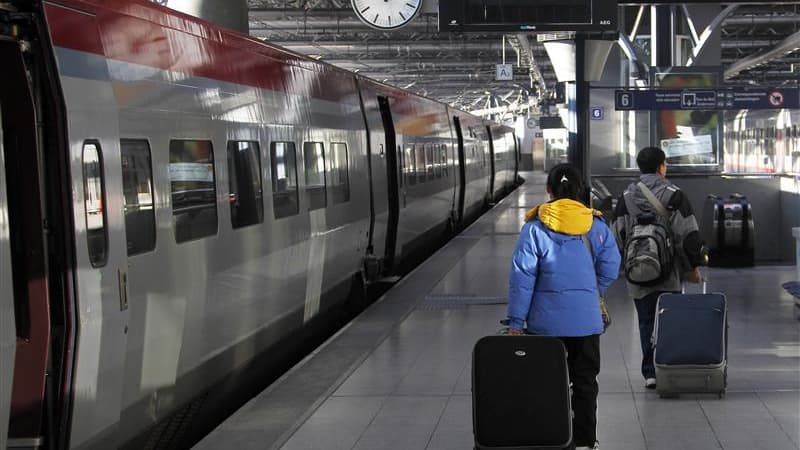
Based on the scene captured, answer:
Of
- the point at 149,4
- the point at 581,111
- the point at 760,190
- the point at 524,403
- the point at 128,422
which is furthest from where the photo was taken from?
the point at 760,190

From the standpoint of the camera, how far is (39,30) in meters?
5.62

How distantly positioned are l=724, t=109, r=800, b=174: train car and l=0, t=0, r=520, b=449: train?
17.9 m

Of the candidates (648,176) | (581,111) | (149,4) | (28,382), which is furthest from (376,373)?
(581,111)

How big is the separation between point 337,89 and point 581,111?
6.87 m

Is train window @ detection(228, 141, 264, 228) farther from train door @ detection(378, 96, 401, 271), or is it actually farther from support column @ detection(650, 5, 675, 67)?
support column @ detection(650, 5, 675, 67)

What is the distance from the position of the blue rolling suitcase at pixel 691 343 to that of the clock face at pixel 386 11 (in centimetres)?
828

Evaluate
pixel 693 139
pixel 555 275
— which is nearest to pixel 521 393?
pixel 555 275

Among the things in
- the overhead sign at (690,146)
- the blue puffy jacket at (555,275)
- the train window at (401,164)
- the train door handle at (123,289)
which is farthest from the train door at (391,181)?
the overhead sign at (690,146)

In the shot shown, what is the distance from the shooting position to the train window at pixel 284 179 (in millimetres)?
9930

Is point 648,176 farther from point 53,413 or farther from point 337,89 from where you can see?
point 337,89

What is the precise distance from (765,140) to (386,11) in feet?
59.9

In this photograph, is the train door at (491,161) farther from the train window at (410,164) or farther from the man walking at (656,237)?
the man walking at (656,237)

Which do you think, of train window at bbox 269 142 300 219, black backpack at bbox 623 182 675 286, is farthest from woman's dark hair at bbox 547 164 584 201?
train window at bbox 269 142 300 219

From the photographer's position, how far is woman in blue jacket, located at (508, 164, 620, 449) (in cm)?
610
